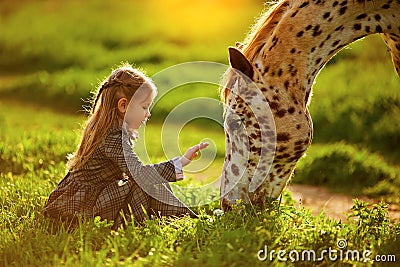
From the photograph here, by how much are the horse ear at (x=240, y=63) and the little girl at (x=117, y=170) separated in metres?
0.61

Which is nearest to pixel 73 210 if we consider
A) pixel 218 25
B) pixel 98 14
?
pixel 218 25

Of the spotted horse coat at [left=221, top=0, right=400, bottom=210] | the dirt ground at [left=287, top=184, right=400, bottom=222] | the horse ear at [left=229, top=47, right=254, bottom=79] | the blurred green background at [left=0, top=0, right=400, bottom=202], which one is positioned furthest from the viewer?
the blurred green background at [left=0, top=0, right=400, bottom=202]

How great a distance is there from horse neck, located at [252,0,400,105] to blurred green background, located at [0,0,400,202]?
6.79ft

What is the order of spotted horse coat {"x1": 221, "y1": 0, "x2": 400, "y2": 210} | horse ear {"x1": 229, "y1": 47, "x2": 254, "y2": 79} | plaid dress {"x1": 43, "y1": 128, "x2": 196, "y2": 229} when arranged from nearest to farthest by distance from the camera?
horse ear {"x1": 229, "y1": 47, "x2": 254, "y2": 79}
spotted horse coat {"x1": 221, "y1": 0, "x2": 400, "y2": 210}
plaid dress {"x1": 43, "y1": 128, "x2": 196, "y2": 229}

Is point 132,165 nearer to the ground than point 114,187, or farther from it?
farther from it

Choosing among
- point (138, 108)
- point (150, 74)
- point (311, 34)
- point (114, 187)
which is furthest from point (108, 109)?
point (150, 74)

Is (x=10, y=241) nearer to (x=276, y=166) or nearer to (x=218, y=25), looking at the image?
(x=276, y=166)

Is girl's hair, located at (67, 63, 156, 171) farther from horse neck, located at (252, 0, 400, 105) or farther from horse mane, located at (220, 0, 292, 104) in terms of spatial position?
horse neck, located at (252, 0, 400, 105)

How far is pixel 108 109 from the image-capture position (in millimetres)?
4383

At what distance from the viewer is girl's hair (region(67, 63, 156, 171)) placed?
14.3 ft

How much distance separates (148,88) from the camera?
4.41 m

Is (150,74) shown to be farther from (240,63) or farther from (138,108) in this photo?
(240,63)

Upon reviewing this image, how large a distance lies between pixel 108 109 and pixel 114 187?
520 millimetres

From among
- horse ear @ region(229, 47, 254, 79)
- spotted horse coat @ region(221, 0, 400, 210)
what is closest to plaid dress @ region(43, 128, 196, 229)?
spotted horse coat @ region(221, 0, 400, 210)
